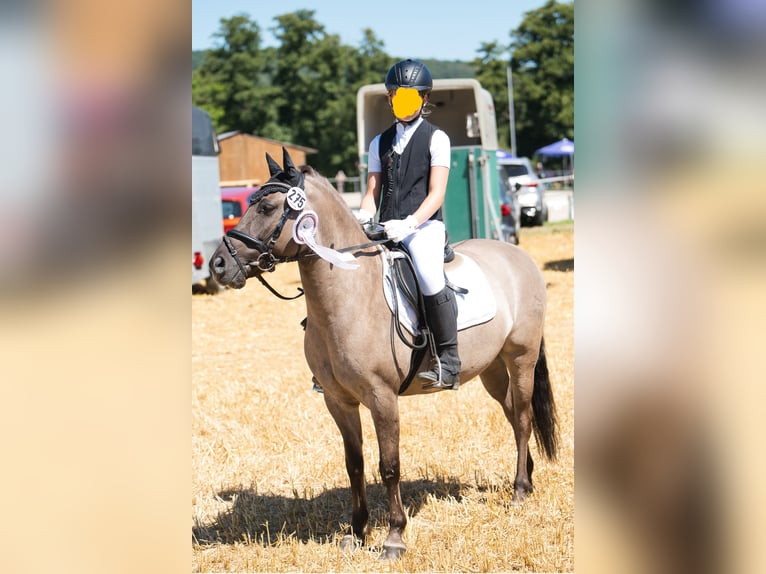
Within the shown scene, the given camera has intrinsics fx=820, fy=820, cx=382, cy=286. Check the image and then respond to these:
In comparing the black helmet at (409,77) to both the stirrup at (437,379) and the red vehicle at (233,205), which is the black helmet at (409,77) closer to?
the stirrup at (437,379)

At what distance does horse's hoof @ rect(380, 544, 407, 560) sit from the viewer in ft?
15.1

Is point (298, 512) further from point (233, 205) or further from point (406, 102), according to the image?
point (233, 205)

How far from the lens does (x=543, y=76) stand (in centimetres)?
7094

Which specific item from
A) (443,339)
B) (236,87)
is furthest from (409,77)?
(236,87)

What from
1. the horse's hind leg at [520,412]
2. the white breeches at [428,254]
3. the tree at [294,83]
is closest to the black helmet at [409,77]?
the white breeches at [428,254]

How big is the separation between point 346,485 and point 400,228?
230 cm

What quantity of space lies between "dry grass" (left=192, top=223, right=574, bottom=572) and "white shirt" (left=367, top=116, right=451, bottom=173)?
2171 mm

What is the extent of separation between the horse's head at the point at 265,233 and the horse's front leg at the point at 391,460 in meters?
1.00
